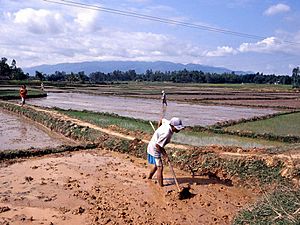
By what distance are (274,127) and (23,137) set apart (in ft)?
35.5

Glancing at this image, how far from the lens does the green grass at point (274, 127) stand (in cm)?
1506

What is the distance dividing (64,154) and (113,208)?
185 inches

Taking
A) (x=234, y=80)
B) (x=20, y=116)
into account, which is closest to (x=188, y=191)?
(x=20, y=116)

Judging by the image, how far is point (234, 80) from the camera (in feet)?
368

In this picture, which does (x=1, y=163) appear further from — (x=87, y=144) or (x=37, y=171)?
(x=87, y=144)

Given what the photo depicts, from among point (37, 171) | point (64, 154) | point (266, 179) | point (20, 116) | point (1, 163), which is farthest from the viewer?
point (20, 116)

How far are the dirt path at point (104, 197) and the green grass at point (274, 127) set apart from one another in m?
7.63

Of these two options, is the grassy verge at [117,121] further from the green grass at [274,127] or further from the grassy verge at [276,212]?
the grassy verge at [276,212]

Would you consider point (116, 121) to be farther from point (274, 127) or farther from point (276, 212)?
point (276, 212)

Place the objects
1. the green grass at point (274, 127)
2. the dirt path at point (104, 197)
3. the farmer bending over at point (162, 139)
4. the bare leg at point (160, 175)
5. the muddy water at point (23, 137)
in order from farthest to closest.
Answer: the green grass at point (274, 127), the muddy water at point (23, 137), the bare leg at point (160, 175), the farmer bending over at point (162, 139), the dirt path at point (104, 197)

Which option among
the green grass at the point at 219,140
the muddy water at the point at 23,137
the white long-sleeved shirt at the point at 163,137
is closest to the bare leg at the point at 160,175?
the white long-sleeved shirt at the point at 163,137

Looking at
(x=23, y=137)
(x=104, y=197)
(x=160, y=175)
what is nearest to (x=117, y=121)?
(x=23, y=137)

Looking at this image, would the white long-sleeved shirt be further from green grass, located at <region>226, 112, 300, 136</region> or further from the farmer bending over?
green grass, located at <region>226, 112, 300, 136</region>

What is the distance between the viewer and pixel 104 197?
22.4 feet
